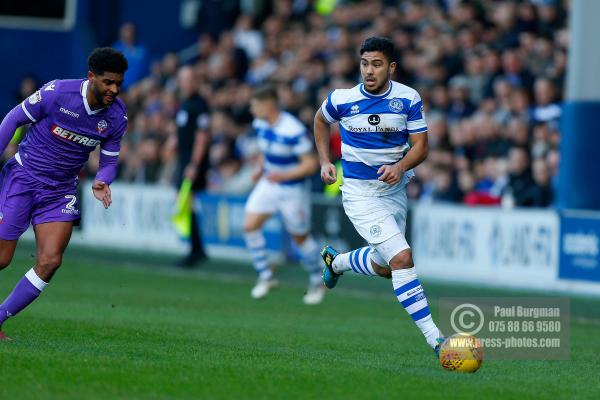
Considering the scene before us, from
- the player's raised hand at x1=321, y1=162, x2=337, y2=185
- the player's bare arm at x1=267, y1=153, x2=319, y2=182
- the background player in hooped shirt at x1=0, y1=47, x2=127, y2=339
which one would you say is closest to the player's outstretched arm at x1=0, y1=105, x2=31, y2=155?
the background player in hooped shirt at x1=0, y1=47, x2=127, y2=339

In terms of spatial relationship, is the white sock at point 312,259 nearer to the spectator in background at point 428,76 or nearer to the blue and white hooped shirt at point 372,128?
the spectator in background at point 428,76

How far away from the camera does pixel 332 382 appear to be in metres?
8.83

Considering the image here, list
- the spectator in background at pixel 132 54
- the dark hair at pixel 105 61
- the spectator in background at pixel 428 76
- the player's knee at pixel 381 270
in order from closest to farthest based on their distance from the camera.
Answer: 1. the dark hair at pixel 105 61
2. the player's knee at pixel 381 270
3. the spectator in background at pixel 428 76
4. the spectator in background at pixel 132 54

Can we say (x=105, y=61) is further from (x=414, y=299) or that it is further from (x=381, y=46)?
(x=414, y=299)

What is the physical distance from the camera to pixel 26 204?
34.4ft

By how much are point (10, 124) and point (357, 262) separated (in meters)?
3.21

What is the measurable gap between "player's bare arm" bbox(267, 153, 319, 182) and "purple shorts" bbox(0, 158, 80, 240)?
6.18 m

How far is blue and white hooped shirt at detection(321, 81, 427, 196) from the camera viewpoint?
10.7 metres

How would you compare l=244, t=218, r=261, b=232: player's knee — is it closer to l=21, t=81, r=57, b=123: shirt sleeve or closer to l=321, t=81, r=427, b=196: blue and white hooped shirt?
l=321, t=81, r=427, b=196: blue and white hooped shirt

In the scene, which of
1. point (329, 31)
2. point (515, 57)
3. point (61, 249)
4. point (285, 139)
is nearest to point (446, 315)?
point (285, 139)

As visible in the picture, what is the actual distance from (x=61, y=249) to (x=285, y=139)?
6462mm

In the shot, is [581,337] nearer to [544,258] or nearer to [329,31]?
[544,258]

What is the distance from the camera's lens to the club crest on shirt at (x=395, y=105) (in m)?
10.7

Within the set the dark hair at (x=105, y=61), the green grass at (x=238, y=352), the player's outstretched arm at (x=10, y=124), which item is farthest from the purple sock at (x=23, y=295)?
the dark hair at (x=105, y=61)
